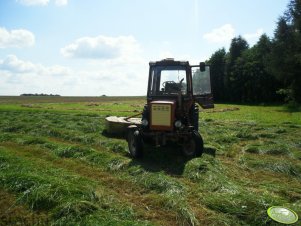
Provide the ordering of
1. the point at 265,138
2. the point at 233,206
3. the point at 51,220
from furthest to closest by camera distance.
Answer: the point at 265,138, the point at 233,206, the point at 51,220

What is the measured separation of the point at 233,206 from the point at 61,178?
11.5 ft

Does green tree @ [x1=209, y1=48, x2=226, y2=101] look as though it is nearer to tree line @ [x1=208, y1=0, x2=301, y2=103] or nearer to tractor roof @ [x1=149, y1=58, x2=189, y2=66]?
tree line @ [x1=208, y1=0, x2=301, y2=103]

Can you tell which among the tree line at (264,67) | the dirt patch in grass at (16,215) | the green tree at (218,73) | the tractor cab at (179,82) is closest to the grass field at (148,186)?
the dirt patch in grass at (16,215)

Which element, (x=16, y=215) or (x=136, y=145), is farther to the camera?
(x=136, y=145)

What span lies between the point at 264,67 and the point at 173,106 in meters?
40.1

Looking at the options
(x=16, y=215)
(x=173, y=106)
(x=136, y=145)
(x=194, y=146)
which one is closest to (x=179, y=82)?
(x=173, y=106)

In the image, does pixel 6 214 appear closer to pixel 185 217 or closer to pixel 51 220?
pixel 51 220

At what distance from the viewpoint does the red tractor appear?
9891 mm

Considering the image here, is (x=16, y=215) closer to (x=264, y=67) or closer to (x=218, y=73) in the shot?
(x=264, y=67)

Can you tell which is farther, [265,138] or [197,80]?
[265,138]

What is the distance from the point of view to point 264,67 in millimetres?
46906

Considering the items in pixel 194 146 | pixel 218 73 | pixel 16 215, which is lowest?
pixel 16 215

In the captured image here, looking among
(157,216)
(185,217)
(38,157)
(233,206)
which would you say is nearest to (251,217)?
(233,206)

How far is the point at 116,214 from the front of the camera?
5.69 meters
